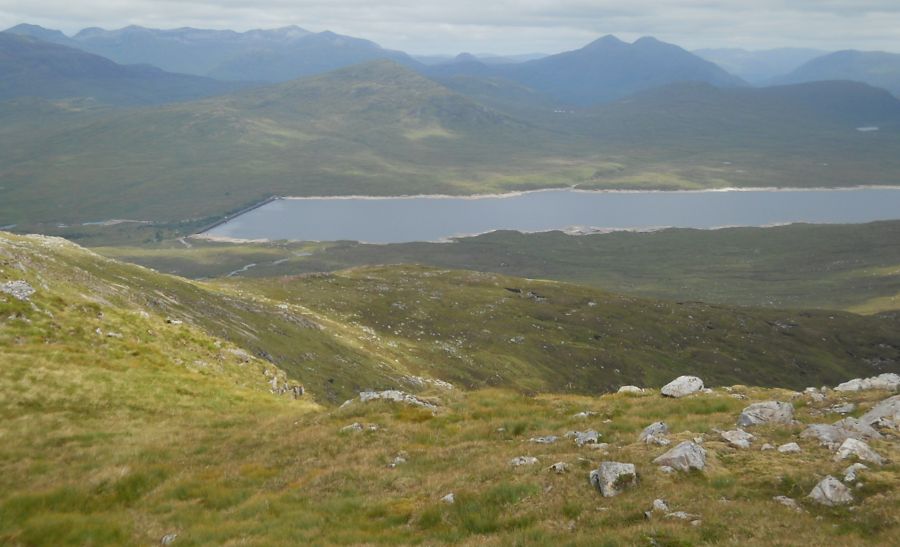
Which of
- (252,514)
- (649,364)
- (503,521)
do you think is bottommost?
(649,364)

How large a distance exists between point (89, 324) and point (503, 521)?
110 feet

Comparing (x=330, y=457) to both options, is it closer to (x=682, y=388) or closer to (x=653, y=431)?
(x=653, y=431)

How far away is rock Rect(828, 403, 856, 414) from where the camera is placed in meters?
25.5

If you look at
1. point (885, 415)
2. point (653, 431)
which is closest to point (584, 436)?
point (653, 431)

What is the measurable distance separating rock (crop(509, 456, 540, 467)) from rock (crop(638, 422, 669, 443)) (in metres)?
3.99

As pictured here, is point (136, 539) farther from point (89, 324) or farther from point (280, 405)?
point (89, 324)

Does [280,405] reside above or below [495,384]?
above

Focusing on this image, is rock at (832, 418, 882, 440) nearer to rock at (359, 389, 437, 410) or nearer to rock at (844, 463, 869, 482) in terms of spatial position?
rock at (844, 463, 869, 482)

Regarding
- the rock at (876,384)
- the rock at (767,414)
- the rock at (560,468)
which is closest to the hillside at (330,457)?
the rock at (560,468)

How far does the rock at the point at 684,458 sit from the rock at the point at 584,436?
356cm

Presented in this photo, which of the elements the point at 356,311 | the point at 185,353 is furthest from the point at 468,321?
the point at 185,353

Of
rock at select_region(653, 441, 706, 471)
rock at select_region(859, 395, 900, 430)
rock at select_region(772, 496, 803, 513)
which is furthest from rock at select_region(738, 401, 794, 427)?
rock at select_region(772, 496, 803, 513)

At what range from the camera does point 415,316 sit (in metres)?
119

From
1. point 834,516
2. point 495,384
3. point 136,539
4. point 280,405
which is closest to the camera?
point 834,516
